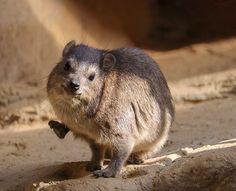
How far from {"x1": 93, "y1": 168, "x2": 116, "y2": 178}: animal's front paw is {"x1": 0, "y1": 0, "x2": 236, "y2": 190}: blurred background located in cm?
24

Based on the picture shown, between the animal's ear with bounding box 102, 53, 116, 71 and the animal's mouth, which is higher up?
the animal's ear with bounding box 102, 53, 116, 71

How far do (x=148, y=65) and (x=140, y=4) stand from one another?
17.8 feet

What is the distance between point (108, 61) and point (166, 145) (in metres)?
1.76

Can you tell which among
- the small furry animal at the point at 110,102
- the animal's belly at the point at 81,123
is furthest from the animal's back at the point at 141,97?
the animal's belly at the point at 81,123

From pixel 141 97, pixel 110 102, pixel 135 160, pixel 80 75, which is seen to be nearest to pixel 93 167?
pixel 135 160

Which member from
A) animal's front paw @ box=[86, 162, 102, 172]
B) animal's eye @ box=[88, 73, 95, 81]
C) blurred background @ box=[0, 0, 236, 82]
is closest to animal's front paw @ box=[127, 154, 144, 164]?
animal's front paw @ box=[86, 162, 102, 172]

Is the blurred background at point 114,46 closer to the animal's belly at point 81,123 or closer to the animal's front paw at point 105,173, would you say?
the animal's front paw at point 105,173

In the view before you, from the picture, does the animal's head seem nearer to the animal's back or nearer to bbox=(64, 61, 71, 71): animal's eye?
bbox=(64, 61, 71, 71): animal's eye

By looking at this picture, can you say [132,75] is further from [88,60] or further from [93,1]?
[93,1]

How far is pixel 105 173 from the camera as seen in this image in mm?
5988

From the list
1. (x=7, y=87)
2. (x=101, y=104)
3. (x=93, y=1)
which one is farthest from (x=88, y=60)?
(x=93, y=1)

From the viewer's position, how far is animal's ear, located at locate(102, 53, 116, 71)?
6.29 metres

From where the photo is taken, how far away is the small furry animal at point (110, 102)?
6.05 meters

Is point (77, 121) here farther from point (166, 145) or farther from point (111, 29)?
point (111, 29)
